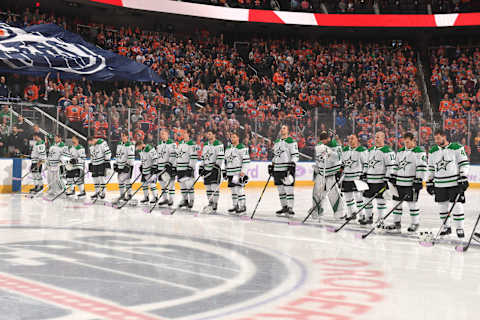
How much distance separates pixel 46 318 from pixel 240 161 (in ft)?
25.3

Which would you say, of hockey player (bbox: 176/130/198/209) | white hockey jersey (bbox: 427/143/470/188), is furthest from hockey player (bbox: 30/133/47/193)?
white hockey jersey (bbox: 427/143/470/188)

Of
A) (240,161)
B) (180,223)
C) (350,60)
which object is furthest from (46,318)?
(350,60)

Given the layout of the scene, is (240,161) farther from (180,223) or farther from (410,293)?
(410,293)

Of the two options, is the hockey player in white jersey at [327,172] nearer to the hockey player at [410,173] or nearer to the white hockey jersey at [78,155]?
the hockey player at [410,173]

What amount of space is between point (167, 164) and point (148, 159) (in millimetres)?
921


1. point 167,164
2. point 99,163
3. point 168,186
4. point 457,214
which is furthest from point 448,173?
point 99,163

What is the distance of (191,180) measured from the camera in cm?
1264

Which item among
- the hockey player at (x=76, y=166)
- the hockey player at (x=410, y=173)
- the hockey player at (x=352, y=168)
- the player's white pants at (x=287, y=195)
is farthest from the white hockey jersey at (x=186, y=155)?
the hockey player at (x=410, y=173)

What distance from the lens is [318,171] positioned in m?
11.0

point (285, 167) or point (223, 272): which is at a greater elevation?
point (285, 167)

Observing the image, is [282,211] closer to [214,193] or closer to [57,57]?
[214,193]

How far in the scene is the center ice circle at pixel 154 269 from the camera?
16.0 feet

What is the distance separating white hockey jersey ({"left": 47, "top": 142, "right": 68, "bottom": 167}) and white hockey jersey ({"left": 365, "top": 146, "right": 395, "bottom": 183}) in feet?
27.0

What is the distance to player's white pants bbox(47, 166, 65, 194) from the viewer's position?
14805 mm
